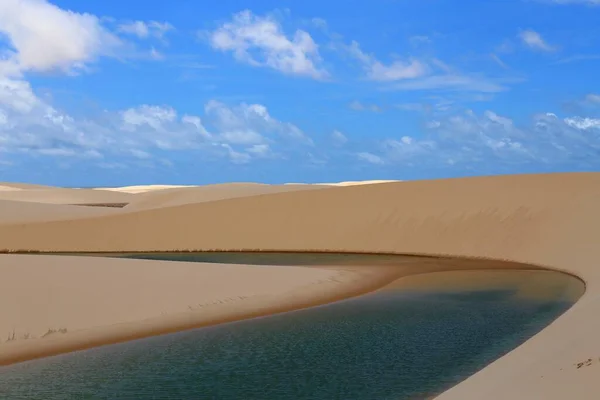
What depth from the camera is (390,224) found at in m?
36.5

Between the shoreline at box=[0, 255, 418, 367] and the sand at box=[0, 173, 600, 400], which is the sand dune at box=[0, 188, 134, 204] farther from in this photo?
the shoreline at box=[0, 255, 418, 367]

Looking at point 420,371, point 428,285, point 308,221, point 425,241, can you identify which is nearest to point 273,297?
point 428,285

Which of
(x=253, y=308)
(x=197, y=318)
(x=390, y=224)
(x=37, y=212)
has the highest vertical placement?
(x=37, y=212)

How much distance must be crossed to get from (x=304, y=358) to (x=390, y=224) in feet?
83.7

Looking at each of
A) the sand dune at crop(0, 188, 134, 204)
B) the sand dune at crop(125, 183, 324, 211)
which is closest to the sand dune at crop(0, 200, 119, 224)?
the sand dune at crop(125, 183, 324, 211)

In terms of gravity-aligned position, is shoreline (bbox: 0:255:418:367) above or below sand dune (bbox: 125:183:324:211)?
Answer: below

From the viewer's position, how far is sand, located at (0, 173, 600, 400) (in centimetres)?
3000

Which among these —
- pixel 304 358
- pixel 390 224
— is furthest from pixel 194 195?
pixel 304 358

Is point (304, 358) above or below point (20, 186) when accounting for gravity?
below

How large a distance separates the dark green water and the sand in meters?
8.14

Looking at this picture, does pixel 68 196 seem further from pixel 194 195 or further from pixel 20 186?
pixel 20 186

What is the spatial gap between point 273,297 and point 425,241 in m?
17.9

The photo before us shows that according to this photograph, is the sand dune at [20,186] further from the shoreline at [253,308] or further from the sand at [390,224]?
the shoreline at [253,308]

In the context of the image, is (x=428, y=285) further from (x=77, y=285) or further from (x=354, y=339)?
(x=77, y=285)
